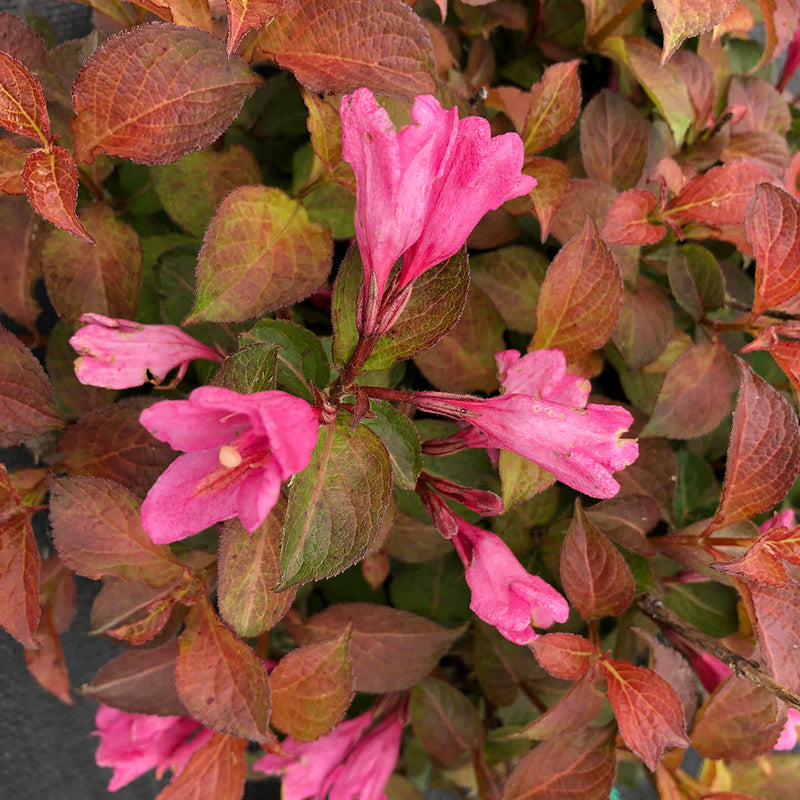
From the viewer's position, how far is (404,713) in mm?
545

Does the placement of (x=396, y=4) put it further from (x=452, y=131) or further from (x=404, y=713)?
(x=404, y=713)

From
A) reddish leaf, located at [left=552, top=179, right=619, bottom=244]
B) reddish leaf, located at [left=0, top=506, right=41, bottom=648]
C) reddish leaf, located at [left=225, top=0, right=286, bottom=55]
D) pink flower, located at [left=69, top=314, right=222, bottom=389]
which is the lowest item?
reddish leaf, located at [left=0, top=506, right=41, bottom=648]

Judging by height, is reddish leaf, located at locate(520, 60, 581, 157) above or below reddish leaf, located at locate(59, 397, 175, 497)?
above

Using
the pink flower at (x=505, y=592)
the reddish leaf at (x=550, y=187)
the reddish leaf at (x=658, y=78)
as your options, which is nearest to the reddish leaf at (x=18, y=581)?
the pink flower at (x=505, y=592)

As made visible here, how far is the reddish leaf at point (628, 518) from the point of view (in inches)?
17.8

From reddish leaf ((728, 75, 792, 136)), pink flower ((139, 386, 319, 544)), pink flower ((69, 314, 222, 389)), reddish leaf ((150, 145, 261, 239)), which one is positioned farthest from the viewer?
reddish leaf ((728, 75, 792, 136))

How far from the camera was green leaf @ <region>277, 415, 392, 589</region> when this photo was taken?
30 cm

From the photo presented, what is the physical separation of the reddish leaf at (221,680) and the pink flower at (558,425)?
0.18m

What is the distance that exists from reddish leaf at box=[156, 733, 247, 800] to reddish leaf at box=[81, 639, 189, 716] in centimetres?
3

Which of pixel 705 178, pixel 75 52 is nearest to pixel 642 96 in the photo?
pixel 705 178

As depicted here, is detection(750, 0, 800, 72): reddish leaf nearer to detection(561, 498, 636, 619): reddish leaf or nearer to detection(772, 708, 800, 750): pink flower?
detection(561, 498, 636, 619): reddish leaf

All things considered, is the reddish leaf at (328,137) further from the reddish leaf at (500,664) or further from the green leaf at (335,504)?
the reddish leaf at (500,664)

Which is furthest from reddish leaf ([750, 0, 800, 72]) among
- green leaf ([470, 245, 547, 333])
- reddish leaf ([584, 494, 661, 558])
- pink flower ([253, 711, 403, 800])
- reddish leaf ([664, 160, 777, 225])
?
pink flower ([253, 711, 403, 800])

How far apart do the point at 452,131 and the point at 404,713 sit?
1.39 ft
